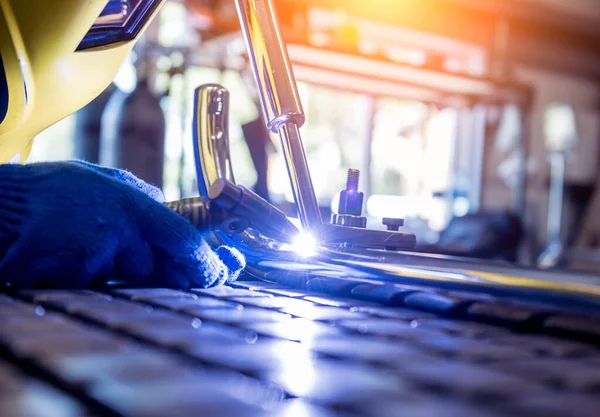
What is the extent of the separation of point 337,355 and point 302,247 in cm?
32

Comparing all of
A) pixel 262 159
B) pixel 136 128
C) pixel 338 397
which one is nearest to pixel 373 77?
pixel 136 128

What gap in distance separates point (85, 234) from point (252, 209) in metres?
0.14

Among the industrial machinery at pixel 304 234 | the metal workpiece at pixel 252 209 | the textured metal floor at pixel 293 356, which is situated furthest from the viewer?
the metal workpiece at pixel 252 209

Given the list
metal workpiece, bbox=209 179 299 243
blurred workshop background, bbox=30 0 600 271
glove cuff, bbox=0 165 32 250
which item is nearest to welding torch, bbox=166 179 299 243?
metal workpiece, bbox=209 179 299 243

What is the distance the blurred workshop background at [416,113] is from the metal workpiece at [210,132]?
6.15ft

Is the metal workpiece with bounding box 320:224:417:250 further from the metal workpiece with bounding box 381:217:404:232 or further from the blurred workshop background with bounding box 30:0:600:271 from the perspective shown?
the blurred workshop background with bounding box 30:0:600:271

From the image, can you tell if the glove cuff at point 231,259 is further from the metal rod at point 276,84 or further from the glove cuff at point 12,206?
the glove cuff at point 12,206

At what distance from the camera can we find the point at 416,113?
5.81m

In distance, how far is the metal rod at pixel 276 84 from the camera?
0.69 meters

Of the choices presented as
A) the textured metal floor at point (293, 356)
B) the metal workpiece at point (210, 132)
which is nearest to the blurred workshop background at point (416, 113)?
the metal workpiece at point (210, 132)

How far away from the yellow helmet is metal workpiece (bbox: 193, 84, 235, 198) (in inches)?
4.0

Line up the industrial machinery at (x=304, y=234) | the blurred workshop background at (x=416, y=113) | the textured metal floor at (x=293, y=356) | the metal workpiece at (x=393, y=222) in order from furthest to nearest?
the blurred workshop background at (x=416, y=113), the metal workpiece at (x=393, y=222), the industrial machinery at (x=304, y=234), the textured metal floor at (x=293, y=356)

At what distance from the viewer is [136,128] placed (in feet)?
10.8

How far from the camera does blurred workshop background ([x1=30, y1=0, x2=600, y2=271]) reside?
349 centimetres
